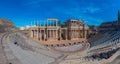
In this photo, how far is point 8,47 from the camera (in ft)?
127

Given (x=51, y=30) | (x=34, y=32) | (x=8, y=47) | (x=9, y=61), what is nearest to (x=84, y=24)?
(x=51, y=30)

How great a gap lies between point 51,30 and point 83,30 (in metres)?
13.4

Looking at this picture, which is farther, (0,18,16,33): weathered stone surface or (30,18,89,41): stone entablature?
(30,18,89,41): stone entablature

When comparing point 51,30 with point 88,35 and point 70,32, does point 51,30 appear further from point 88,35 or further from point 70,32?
point 88,35

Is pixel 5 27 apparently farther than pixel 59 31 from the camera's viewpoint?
No

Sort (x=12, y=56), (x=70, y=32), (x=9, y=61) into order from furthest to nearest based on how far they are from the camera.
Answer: (x=70, y=32) < (x=12, y=56) < (x=9, y=61)

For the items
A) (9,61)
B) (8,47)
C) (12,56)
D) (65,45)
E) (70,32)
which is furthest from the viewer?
(70,32)

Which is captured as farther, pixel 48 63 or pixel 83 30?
pixel 83 30

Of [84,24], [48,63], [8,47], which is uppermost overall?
[84,24]

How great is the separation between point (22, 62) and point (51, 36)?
41.1m

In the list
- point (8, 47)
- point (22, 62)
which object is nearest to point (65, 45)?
point (8, 47)

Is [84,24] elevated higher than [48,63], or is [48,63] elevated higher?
[84,24]

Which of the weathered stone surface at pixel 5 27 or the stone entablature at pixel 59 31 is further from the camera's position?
the stone entablature at pixel 59 31

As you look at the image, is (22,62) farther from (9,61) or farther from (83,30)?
(83,30)
